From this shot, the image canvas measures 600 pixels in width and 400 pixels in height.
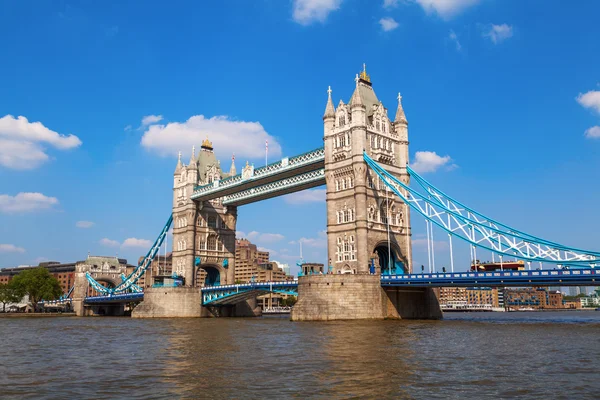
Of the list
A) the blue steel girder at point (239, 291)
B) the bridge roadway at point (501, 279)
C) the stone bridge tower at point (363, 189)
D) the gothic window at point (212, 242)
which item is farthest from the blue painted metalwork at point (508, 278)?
the gothic window at point (212, 242)

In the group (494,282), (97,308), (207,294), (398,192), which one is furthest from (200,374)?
(97,308)

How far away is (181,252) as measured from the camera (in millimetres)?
88750

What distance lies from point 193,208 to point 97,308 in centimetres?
4196

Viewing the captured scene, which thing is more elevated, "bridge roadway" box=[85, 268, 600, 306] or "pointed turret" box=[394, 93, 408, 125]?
"pointed turret" box=[394, 93, 408, 125]

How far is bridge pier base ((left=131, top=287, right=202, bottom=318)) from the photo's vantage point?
79.4m

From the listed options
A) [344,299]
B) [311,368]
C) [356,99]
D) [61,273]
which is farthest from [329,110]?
[61,273]

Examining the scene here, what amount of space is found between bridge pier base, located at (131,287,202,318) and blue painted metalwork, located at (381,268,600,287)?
115ft

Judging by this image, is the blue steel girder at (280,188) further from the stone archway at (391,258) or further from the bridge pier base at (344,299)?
the bridge pier base at (344,299)

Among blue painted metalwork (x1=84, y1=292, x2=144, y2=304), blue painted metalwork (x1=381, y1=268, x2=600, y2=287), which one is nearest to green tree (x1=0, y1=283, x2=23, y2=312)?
blue painted metalwork (x1=84, y1=292, x2=144, y2=304)

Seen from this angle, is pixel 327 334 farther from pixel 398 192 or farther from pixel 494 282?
pixel 398 192

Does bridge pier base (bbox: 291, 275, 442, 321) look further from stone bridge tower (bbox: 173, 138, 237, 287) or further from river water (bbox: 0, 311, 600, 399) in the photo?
stone bridge tower (bbox: 173, 138, 237, 287)

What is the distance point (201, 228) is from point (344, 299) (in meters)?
39.6

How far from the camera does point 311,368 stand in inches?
853

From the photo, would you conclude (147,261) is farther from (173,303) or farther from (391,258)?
(391,258)
